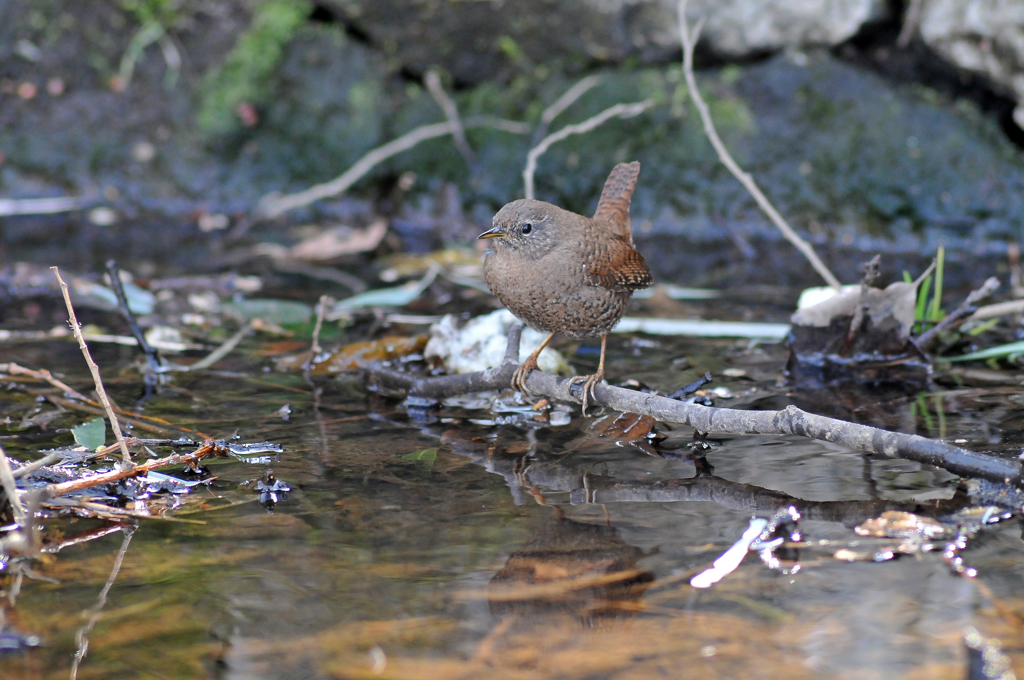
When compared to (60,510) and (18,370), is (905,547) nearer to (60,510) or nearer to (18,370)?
(60,510)

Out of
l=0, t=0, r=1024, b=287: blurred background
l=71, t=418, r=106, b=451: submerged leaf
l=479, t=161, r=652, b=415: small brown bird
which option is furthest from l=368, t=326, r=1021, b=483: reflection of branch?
l=0, t=0, r=1024, b=287: blurred background

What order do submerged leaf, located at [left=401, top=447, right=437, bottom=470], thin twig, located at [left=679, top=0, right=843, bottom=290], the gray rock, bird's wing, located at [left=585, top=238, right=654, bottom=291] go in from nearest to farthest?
1. submerged leaf, located at [left=401, top=447, right=437, bottom=470]
2. bird's wing, located at [left=585, top=238, right=654, bottom=291]
3. thin twig, located at [left=679, top=0, right=843, bottom=290]
4. the gray rock

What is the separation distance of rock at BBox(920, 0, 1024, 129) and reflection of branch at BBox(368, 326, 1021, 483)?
515 centimetres

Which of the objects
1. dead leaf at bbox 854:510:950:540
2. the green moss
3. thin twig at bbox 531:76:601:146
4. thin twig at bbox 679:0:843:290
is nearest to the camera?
dead leaf at bbox 854:510:950:540

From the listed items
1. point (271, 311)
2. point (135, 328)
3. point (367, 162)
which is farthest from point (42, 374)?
point (367, 162)

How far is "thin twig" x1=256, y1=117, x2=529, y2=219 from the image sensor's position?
7.01 m

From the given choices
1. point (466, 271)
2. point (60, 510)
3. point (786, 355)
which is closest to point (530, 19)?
point (466, 271)

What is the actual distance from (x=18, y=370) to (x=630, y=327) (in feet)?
10.6

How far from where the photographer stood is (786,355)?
4777 mm

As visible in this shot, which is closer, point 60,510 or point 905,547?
point 905,547

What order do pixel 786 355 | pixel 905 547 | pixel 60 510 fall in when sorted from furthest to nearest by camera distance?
pixel 786 355 < pixel 60 510 < pixel 905 547

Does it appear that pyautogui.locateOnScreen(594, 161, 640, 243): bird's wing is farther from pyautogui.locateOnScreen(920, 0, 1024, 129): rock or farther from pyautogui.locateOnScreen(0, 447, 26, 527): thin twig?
pyautogui.locateOnScreen(920, 0, 1024, 129): rock

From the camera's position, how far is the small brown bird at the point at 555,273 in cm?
392

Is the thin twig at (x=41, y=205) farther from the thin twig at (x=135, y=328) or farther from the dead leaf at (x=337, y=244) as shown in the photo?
the thin twig at (x=135, y=328)
